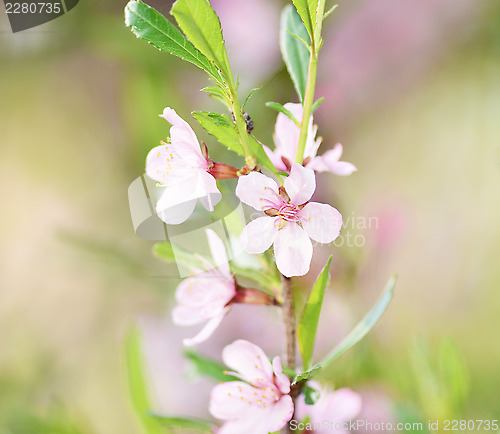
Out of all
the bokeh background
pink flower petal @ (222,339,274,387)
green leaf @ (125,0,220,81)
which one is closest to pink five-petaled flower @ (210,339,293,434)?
pink flower petal @ (222,339,274,387)

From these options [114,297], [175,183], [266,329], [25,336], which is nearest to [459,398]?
[266,329]

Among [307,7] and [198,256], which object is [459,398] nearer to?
[198,256]

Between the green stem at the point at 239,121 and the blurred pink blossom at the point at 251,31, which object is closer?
the green stem at the point at 239,121

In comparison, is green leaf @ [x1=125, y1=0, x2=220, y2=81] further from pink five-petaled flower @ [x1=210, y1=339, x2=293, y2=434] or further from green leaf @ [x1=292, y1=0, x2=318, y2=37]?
pink five-petaled flower @ [x1=210, y1=339, x2=293, y2=434]

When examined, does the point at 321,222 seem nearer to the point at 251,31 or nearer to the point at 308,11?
the point at 308,11

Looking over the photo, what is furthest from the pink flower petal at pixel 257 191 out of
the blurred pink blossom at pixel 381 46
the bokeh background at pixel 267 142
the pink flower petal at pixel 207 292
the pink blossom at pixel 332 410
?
the blurred pink blossom at pixel 381 46

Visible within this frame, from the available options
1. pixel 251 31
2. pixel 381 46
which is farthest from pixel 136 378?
pixel 381 46

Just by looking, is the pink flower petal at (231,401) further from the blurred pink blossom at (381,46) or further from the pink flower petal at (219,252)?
the blurred pink blossom at (381,46)
